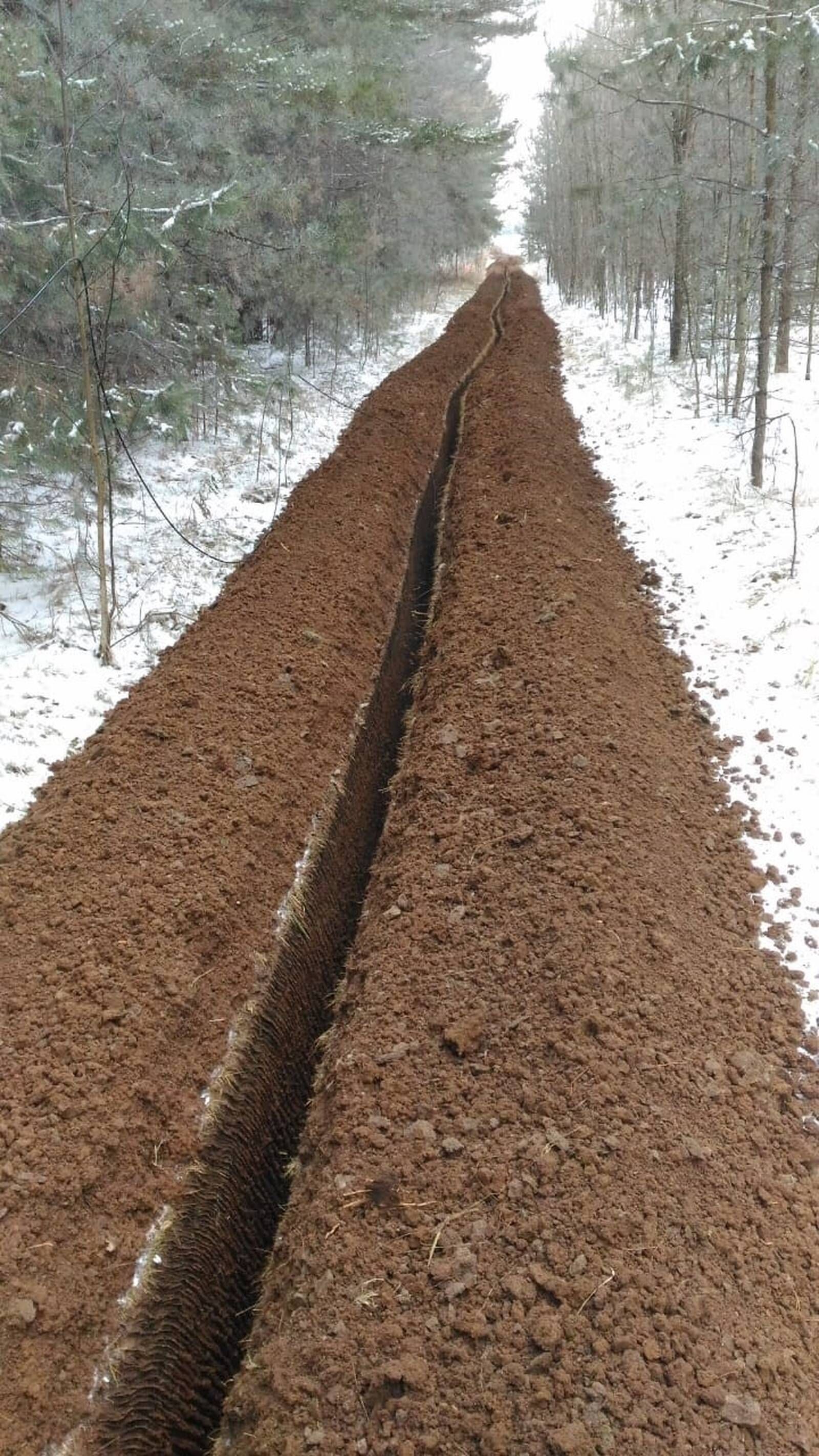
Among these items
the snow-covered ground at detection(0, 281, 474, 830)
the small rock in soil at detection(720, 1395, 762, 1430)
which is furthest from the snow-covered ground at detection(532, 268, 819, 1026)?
the snow-covered ground at detection(0, 281, 474, 830)

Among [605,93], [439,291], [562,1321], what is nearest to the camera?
[562,1321]

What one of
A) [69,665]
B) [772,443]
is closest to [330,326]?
[772,443]

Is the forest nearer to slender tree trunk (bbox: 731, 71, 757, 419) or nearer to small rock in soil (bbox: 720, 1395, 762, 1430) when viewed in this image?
slender tree trunk (bbox: 731, 71, 757, 419)

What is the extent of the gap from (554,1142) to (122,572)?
5549 mm

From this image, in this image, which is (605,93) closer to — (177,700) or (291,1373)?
(177,700)

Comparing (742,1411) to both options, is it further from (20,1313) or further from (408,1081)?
(20,1313)

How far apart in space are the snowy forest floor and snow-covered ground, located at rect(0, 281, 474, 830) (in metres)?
0.02

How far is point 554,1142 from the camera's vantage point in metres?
2.84

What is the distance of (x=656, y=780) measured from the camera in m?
4.55

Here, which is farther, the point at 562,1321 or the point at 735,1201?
the point at 735,1201

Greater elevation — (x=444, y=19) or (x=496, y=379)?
(x=444, y=19)

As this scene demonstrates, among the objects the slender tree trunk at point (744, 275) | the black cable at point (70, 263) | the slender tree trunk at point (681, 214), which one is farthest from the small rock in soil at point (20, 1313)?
the slender tree trunk at point (681, 214)

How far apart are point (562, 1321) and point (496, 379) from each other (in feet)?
46.2

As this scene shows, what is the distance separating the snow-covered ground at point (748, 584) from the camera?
4199mm
